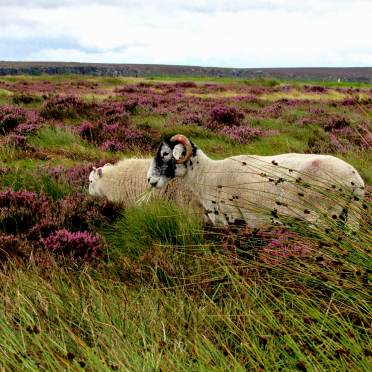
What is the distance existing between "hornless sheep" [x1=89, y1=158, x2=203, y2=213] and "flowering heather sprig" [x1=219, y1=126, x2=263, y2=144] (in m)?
5.78

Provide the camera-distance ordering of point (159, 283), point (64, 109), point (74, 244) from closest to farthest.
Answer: point (159, 283) → point (74, 244) → point (64, 109)

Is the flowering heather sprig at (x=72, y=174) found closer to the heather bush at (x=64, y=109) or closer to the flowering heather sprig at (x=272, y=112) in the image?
the heather bush at (x=64, y=109)

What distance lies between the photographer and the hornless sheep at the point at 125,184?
7027 mm

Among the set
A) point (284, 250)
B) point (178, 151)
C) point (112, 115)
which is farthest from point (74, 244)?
point (112, 115)

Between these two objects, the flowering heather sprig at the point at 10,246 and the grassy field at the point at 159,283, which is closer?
the grassy field at the point at 159,283

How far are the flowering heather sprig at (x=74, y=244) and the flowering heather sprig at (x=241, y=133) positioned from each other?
27.1ft

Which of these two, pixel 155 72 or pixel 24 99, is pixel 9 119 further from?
pixel 155 72

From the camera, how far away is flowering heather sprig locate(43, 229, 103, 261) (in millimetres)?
4867

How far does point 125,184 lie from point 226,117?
30.0 feet

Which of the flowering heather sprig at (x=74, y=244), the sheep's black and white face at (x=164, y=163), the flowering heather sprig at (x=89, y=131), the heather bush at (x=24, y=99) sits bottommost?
the heather bush at (x=24, y=99)

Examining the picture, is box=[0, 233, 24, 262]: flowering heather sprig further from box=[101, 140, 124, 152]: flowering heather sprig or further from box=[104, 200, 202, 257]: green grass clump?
box=[101, 140, 124, 152]: flowering heather sprig

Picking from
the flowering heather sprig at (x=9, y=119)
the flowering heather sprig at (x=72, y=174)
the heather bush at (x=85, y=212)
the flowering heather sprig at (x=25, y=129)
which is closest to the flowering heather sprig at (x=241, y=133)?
the flowering heather sprig at (x=25, y=129)

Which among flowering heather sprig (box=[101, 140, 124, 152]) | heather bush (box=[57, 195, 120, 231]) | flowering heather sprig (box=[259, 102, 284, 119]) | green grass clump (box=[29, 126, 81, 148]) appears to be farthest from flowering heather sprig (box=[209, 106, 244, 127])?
heather bush (box=[57, 195, 120, 231])

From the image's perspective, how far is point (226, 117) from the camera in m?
16.0
